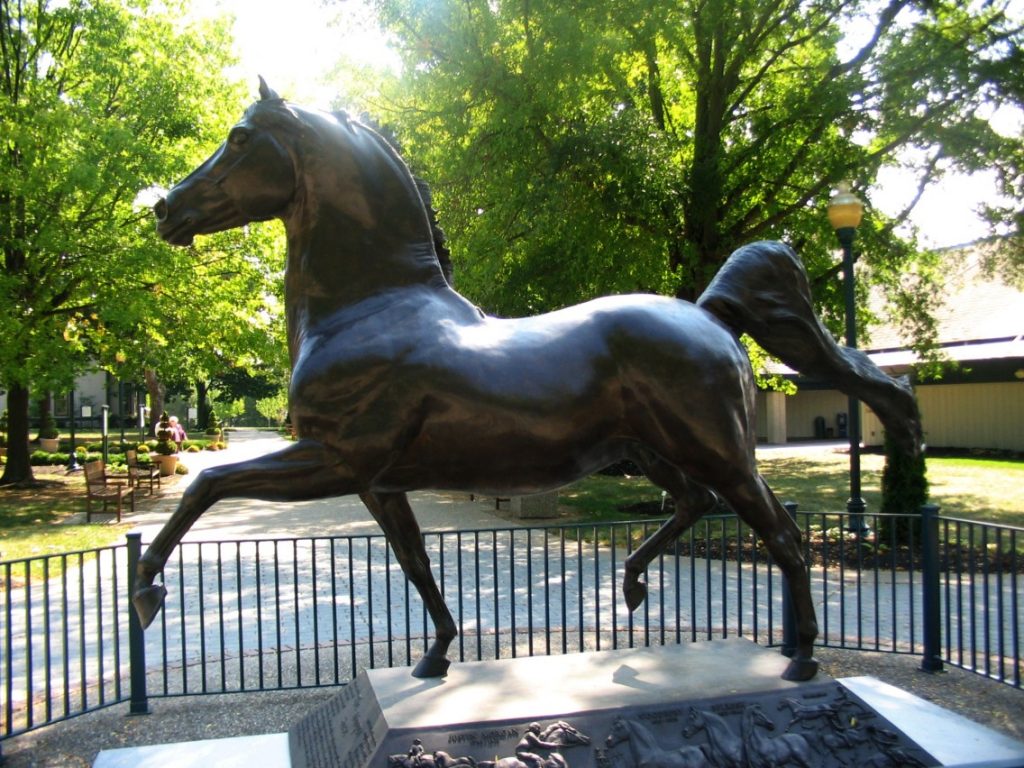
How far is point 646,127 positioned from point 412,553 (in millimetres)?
10799

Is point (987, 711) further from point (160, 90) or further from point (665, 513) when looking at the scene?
point (160, 90)

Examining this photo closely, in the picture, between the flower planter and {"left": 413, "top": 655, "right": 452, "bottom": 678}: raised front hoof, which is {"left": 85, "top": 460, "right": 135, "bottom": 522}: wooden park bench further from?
{"left": 413, "top": 655, "right": 452, "bottom": 678}: raised front hoof

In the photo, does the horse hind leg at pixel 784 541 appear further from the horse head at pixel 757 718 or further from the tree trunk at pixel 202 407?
the tree trunk at pixel 202 407

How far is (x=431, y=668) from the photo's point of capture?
3.80m

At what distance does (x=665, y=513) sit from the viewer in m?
15.3

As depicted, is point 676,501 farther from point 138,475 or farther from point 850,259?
point 138,475

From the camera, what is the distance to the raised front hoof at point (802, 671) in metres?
3.59

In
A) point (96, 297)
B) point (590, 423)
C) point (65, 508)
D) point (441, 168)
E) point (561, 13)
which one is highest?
point (561, 13)

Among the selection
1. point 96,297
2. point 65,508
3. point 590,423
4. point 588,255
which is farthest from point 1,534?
point 590,423

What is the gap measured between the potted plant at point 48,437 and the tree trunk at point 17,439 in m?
13.1

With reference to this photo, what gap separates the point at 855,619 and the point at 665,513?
6946 millimetres

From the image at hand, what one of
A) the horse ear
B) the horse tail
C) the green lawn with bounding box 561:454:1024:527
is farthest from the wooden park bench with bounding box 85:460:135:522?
the horse tail

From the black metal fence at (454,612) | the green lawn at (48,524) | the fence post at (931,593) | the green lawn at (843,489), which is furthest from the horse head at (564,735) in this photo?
the green lawn at (843,489)

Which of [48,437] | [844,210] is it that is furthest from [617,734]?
[48,437]
